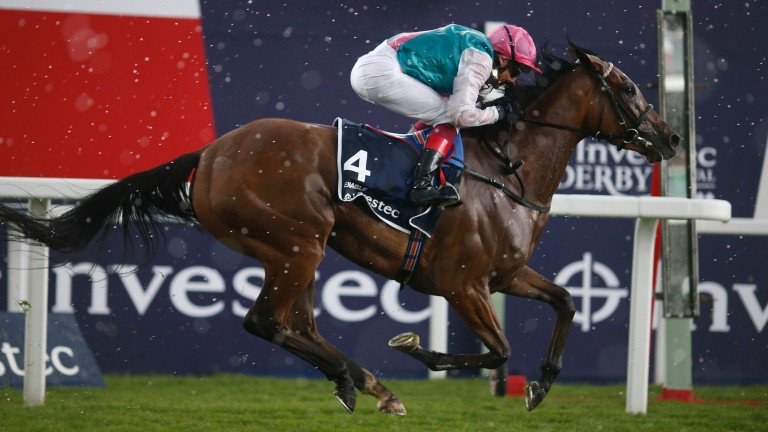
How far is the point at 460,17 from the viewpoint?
6.37 metres

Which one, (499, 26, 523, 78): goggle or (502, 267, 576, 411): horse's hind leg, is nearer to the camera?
(499, 26, 523, 78): goggle

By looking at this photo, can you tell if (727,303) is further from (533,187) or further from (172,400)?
(172,400)

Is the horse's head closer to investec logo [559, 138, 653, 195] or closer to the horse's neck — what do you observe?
the horse's neck

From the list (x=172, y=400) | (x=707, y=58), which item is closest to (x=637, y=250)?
(x=707, y=58)

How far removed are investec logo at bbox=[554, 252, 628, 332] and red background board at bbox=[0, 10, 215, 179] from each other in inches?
99.5

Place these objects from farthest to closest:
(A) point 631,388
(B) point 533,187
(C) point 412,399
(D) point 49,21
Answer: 1. (D) point 49,21
2. (C) point 412,399
3. (A) point 631,388
4. (B) point 533,187

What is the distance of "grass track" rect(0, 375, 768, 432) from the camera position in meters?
4.60

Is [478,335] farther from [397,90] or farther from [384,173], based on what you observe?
[397,90]

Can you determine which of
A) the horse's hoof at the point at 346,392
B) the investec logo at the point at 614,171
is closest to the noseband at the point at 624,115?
the horse's hoof at the point at 346,392

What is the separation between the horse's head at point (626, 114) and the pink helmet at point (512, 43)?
0.24m

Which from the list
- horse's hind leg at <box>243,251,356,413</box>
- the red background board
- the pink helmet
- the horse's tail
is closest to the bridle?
the pink helmet

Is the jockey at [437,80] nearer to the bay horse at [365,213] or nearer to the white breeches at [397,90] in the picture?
the white breeches at [397,90]

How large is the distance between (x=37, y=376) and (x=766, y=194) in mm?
4649

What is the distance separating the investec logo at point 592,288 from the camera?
21.1 ft
